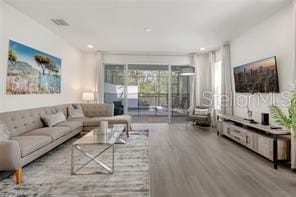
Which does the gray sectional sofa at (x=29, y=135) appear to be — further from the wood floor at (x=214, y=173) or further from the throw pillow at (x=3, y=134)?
the wood floor at (x=214, y=173)

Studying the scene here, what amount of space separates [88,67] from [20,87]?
412cm

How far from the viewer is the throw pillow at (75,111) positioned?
5.96 meters

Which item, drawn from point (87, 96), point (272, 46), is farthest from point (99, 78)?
point (272, 46)

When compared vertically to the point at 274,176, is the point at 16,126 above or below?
above

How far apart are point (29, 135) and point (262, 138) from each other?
428 centimetres

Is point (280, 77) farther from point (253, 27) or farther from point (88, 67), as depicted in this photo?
point (88, 67)

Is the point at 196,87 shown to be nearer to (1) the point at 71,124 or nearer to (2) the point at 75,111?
(2) the point at 75,111

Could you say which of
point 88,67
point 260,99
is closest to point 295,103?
point 260,99

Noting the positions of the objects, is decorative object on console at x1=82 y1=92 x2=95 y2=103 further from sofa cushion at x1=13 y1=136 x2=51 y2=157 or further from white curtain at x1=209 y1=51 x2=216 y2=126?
white curtain at x1=209 y1=51 x2=216 y2=126

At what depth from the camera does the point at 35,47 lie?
4.73 m

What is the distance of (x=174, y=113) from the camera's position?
8.52 meters

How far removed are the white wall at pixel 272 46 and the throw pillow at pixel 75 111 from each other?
4741 mm

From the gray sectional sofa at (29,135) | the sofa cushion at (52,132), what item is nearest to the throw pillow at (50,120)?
the gray sectional sofa at (29,135)

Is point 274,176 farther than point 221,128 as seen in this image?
No
